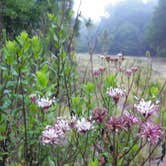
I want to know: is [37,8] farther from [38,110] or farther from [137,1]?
[137,1]

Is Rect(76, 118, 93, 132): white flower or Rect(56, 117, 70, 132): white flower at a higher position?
Rect(76, 118, 93, 132): white flower

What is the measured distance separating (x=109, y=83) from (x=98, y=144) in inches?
13.9

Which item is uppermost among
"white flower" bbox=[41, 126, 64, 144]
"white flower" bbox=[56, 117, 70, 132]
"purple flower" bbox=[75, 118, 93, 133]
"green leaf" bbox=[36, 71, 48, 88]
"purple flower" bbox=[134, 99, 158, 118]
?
"green leaf" bbox=[36, 71, 48, 88]

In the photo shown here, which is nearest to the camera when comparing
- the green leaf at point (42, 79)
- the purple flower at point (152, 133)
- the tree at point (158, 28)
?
the purple flower at point (152, 133)

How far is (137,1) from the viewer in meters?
36.2

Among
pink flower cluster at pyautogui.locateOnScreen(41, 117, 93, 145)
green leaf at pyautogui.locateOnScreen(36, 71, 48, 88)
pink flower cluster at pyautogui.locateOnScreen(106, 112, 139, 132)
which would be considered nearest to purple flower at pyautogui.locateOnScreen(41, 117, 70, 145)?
pink flower cluster at pyautogui.locateOnScreen(41, 117, 93, 145)

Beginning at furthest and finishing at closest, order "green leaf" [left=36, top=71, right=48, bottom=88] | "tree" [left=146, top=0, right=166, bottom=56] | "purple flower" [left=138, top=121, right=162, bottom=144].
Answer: "tree" [left=146, top=0, right=166, bottom=56]
"green leaf" [left=36, top=71, right=48, bottom=88]
"purple flower" [left=138, top=121, right=162, bottom=144]

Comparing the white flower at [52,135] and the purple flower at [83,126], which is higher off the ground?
the purple flower at [83,126]

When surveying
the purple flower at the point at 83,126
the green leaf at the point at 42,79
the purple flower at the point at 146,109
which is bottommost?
the purple flower at the point at 83,126

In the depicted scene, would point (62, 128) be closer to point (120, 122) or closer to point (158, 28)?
point (120, 122)

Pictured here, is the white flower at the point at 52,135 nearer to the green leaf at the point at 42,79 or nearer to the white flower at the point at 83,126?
the white flower at the point at 83,126

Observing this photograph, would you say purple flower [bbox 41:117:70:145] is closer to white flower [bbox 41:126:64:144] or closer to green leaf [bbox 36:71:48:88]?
white flower [bbox 41:126:64:144]

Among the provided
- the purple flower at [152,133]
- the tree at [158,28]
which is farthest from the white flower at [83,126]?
the tree at [158,28]

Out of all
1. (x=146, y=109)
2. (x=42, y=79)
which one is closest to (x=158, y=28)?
(x=42, y=79)
